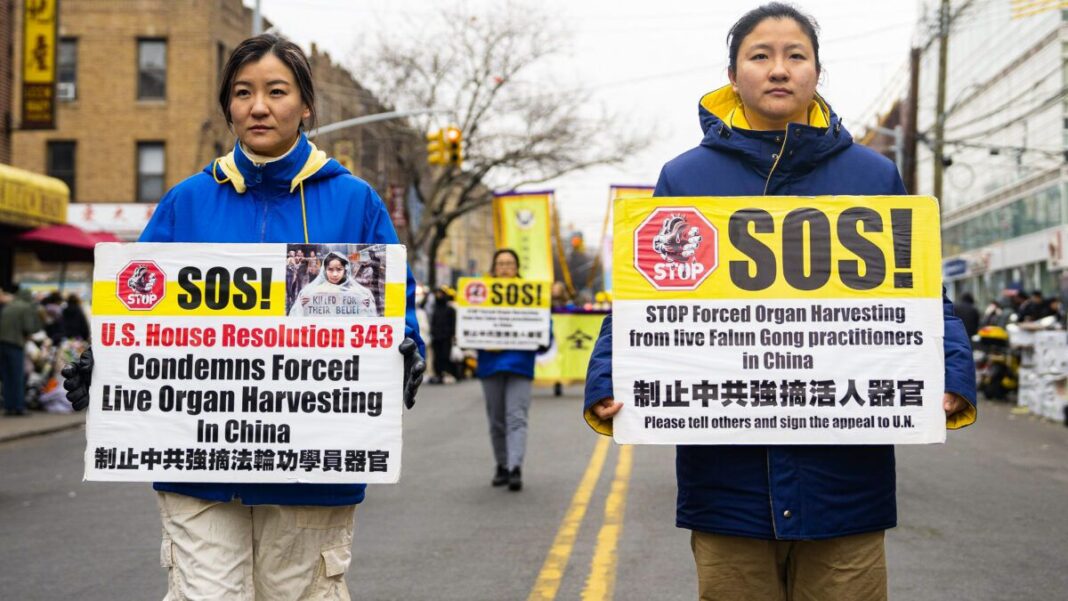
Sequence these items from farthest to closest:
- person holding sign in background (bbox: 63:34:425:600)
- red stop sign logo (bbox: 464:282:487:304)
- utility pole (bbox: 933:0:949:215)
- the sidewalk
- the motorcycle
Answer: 1. utility pole (bbox: 933:0:949:215)
2. the motorcycle
3. the sidewalk
4. red stop sign logo (bbox: 464:282:487:304)
5. person holding sign in background (bbox: 63:34:425:600)

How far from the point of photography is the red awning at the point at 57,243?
1778 centimetres

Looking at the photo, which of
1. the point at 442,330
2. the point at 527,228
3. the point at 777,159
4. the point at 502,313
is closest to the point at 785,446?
the point at 777,159

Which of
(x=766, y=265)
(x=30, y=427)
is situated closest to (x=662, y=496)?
(x=766, y=265)

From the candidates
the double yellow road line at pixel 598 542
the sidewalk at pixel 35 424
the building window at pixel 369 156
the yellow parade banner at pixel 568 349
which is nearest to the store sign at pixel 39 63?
the sidewalk at pixel 35 424

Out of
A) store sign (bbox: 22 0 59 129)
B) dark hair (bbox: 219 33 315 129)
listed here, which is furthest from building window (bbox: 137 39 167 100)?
dark hair (bbox: 219 33 315 129)

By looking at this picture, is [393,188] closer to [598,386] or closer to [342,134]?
[342,134]

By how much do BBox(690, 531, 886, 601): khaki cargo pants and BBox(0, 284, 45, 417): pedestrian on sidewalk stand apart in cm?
1553

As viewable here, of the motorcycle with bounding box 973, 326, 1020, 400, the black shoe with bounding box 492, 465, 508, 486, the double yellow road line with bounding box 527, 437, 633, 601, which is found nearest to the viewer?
the double yellow road line with bounding box 527, 437, 633, 601

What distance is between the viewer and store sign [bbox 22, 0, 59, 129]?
18828 millimetres

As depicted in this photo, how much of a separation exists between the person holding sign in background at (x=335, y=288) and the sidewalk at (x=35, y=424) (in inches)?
482

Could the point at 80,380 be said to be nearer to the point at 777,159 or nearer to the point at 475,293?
the point at 777,159

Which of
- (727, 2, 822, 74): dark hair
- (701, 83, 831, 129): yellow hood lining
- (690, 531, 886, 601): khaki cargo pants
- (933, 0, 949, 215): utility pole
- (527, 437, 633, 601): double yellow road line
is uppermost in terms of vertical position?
(933, 0, 949, 215): utility pole

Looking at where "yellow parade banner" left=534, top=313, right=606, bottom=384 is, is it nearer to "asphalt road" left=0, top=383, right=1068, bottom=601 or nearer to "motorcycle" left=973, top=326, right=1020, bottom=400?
"motorcycle" left=973, top=326, right=1020, bottom=400

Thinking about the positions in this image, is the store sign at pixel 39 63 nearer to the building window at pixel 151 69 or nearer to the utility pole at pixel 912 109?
the building window at pixel 151 69
